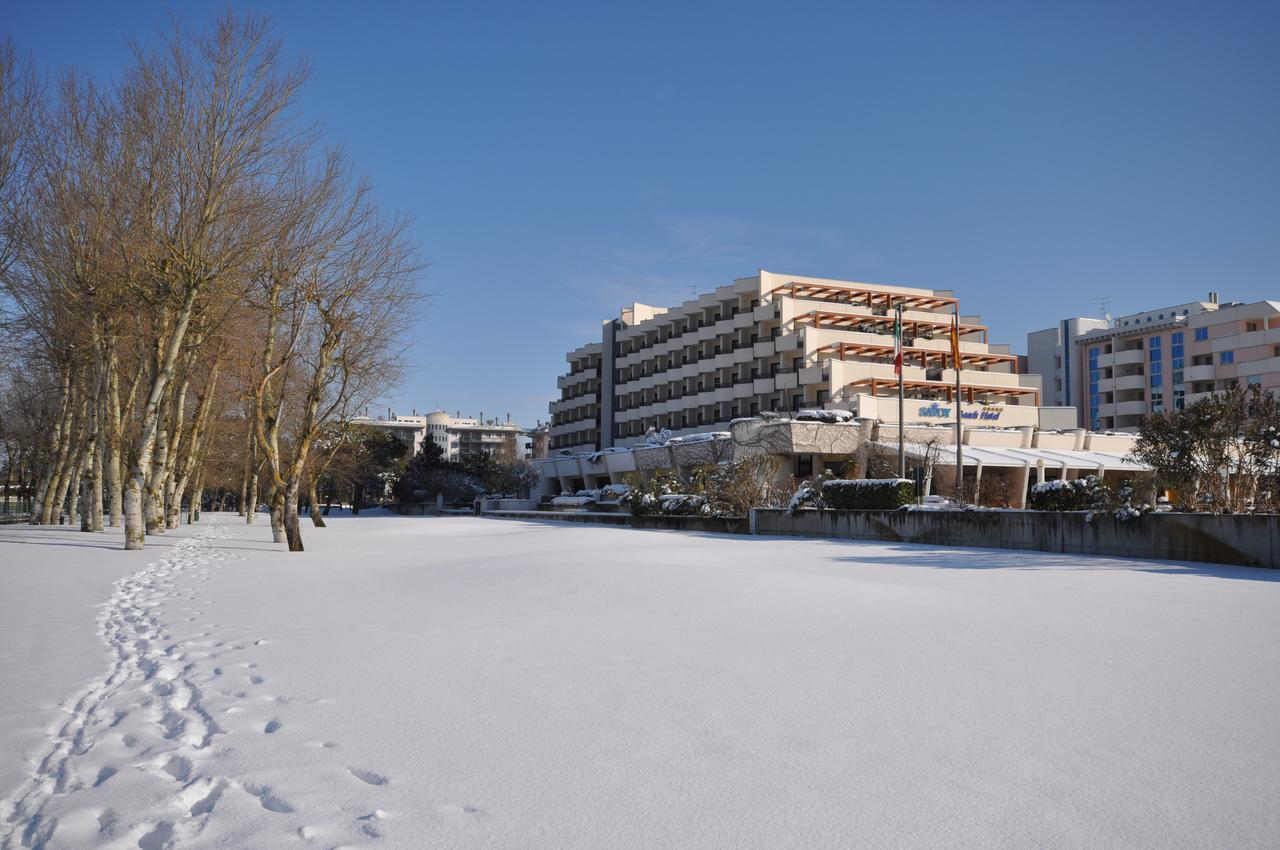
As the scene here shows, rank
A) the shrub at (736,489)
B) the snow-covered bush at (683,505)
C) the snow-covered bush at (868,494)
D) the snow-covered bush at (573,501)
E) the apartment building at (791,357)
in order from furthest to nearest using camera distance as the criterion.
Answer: the apartment building at (791,357) < the snow-covered bush at (573,501) < the snow-covered bush at (683,505) < the shrub at (736,489) < the snow-covered bush at (868,494)

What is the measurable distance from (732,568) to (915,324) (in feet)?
207

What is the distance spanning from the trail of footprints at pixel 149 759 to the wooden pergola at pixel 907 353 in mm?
64899

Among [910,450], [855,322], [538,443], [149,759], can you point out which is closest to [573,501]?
[910,450]

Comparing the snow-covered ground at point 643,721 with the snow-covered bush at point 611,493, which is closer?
the snow-covered ground at point 643,721

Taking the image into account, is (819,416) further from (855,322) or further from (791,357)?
(855,322)

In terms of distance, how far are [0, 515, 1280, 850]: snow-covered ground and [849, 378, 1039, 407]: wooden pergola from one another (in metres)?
57.2

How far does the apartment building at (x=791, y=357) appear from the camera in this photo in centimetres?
6950

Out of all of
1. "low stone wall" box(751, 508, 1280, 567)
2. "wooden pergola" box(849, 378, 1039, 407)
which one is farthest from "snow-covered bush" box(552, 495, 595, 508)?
"low stone wall" box(751, 508, 1280, 567)

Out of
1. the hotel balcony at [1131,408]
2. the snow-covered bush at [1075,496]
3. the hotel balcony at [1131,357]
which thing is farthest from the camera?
the hotel balcony at [1131,357]

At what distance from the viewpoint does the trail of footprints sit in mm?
3834

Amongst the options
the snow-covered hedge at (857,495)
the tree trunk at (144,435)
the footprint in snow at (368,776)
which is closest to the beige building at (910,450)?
the snow-covered hedge at (857,495)

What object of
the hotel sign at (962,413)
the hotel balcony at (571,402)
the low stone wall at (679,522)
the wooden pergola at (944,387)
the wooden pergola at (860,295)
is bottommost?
the low stone wall at (679,522)

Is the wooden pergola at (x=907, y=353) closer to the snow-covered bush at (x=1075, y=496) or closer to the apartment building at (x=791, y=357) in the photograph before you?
the apartment building at (x=791, y=357)

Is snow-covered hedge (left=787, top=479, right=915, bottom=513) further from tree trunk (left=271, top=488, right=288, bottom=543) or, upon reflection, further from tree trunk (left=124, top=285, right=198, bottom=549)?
tree trunk (left=124, top=285, right=198, bottom=549)
